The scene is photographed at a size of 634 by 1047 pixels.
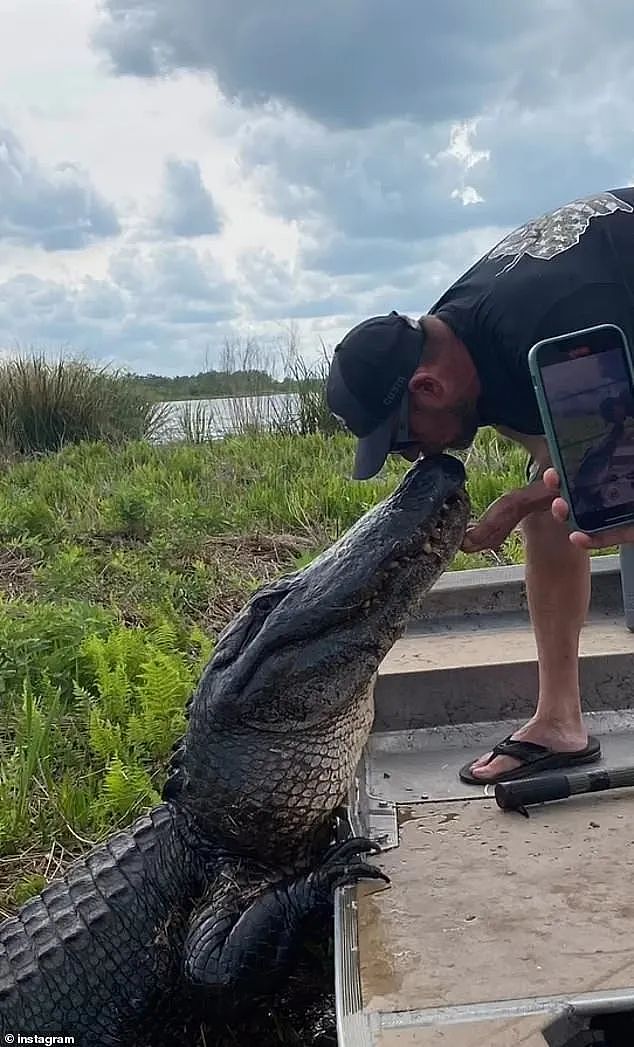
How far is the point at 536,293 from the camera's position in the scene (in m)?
2.40

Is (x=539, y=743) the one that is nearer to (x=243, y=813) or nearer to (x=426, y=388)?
(x=243, y=813)

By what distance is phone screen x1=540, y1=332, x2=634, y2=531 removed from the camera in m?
2.08

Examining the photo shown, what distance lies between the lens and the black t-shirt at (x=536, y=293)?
2.38 metres

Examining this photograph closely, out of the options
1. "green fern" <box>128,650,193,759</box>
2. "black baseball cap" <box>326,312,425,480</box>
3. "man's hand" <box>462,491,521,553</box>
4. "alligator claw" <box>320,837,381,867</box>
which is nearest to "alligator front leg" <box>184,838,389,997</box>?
"alligator claw" <box>320,837,381,867</box>

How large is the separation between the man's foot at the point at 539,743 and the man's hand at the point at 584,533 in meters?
0.61

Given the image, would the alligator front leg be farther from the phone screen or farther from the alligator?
the phone screen

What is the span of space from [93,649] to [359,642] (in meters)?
1.70

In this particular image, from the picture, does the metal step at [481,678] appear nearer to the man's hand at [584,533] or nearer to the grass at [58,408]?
the man's hand at [584,533]

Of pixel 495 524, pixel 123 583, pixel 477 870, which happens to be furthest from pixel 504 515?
pixel 123 583

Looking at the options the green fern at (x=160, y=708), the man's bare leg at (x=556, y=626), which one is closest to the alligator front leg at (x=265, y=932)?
the man's bare leg at (x=556, y=626)

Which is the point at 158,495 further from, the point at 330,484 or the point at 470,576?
the point at 470,576

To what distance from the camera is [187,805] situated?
238cm

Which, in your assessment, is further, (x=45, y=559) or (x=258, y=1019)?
(x=45, y=559)

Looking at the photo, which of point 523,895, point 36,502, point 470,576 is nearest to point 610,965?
point 523,895
